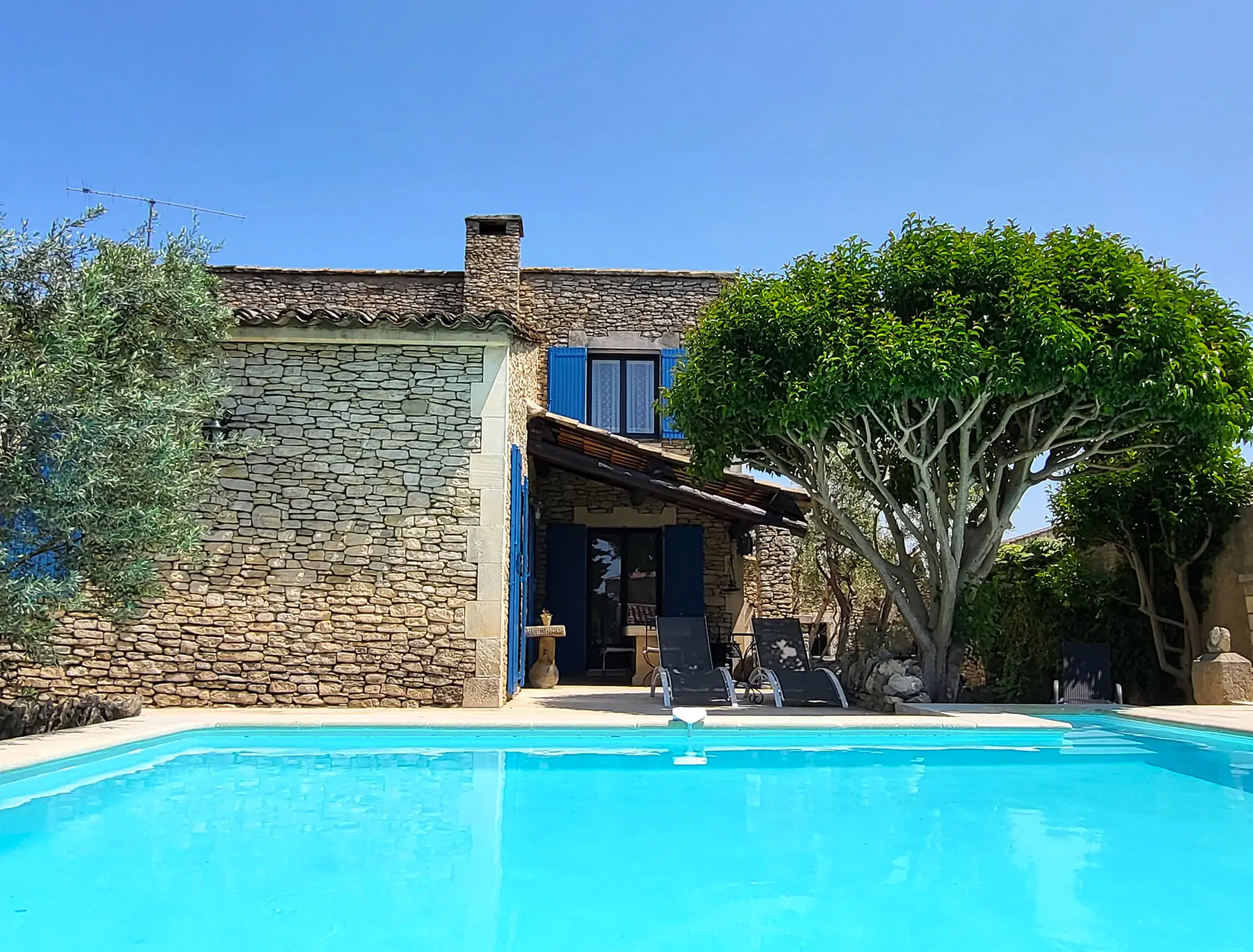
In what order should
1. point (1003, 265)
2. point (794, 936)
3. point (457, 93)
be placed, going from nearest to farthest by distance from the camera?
point (794, 936) < point (1003, 265) < point (457, 93)

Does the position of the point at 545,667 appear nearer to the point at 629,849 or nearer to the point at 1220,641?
the point at 1220,641

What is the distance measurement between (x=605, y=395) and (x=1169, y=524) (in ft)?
26.4

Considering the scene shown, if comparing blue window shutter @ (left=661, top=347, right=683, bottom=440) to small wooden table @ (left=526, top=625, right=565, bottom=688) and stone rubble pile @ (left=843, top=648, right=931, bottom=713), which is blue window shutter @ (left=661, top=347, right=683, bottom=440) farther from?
stone rubble pile @ (left=843, top=648, right=931, bottom=713)

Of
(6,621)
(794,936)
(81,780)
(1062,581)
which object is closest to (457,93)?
(6,621)

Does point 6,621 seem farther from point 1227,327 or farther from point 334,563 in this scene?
point 1227,327

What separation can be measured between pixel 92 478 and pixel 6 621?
122cm

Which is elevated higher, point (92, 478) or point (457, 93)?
point (457, 93)

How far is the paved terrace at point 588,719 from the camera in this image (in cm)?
684

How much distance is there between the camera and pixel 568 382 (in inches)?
571

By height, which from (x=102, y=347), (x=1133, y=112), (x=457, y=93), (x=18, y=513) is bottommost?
(x=18, y=513)

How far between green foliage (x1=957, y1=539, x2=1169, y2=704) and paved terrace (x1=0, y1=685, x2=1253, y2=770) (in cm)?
97

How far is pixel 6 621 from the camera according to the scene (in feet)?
21.4

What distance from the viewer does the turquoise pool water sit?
306 centimetres

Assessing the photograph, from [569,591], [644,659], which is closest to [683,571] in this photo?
[644,659]
